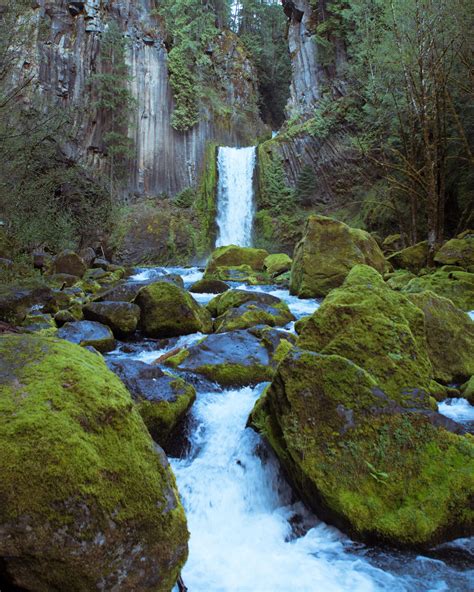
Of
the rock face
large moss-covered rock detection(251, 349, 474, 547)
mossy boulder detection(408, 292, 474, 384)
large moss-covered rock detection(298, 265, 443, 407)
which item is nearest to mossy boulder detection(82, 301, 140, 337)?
large moss-covered rock detection(298, 265, 443, 407)

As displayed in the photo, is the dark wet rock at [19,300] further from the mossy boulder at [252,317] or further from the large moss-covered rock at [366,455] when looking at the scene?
the large moss-covered rock at [366,455]

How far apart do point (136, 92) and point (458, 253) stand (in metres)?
25.1

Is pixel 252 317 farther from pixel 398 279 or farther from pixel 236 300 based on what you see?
pixel 398 279

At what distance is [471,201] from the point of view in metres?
15.4

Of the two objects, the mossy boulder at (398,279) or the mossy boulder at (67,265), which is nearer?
the mossy boulder at (398,279)

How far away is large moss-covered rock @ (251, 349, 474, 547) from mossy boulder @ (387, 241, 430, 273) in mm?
11488

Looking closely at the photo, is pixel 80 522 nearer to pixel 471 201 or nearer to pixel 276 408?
pixel 276 408

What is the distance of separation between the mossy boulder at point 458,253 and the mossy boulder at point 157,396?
10.3 m

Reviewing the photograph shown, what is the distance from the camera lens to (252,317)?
8.43 meters

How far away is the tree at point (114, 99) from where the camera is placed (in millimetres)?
28047

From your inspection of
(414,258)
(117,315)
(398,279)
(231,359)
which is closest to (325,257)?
(398,279)

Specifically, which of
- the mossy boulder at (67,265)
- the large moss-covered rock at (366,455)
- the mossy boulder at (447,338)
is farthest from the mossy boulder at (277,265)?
the large moss-covered rock at (366,455)

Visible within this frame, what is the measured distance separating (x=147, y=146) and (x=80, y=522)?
30.4 meters

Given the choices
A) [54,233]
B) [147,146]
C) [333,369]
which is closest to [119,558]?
[333,369]
